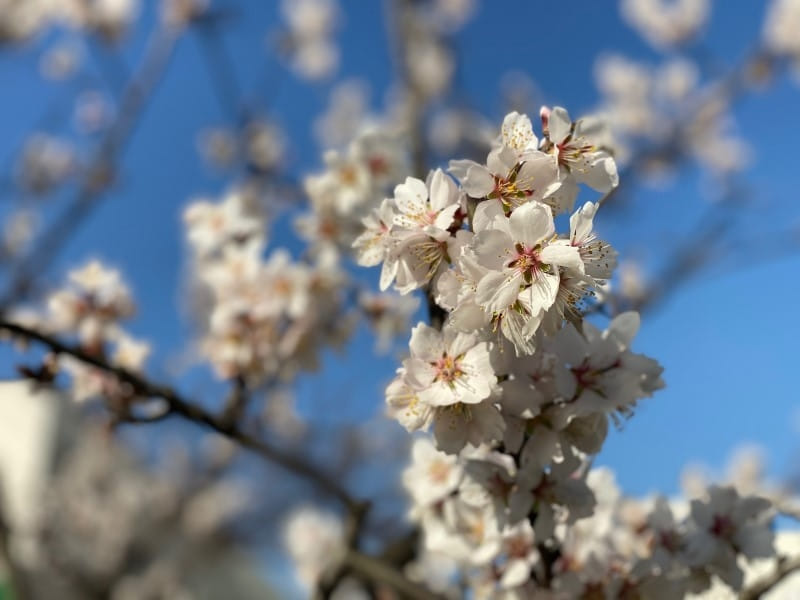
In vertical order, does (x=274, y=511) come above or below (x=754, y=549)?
above

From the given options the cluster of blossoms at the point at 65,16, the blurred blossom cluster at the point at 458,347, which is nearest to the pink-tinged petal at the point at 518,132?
the blurred blossom cluster at the point at 458,347

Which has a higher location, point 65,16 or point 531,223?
point 65,16

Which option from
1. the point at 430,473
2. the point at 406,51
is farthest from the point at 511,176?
the point at 406,51

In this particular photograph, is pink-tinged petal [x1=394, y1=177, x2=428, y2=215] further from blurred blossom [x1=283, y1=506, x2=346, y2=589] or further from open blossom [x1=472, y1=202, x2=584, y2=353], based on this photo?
blurred blossom [x1=283, y1=506, x2=346, y2=589]

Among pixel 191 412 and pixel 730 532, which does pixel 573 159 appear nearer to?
pixel 730 532

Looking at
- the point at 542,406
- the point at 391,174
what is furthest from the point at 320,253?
the point at 542,406

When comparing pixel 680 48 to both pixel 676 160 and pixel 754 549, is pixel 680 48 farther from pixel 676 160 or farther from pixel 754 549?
pixel 754 549
